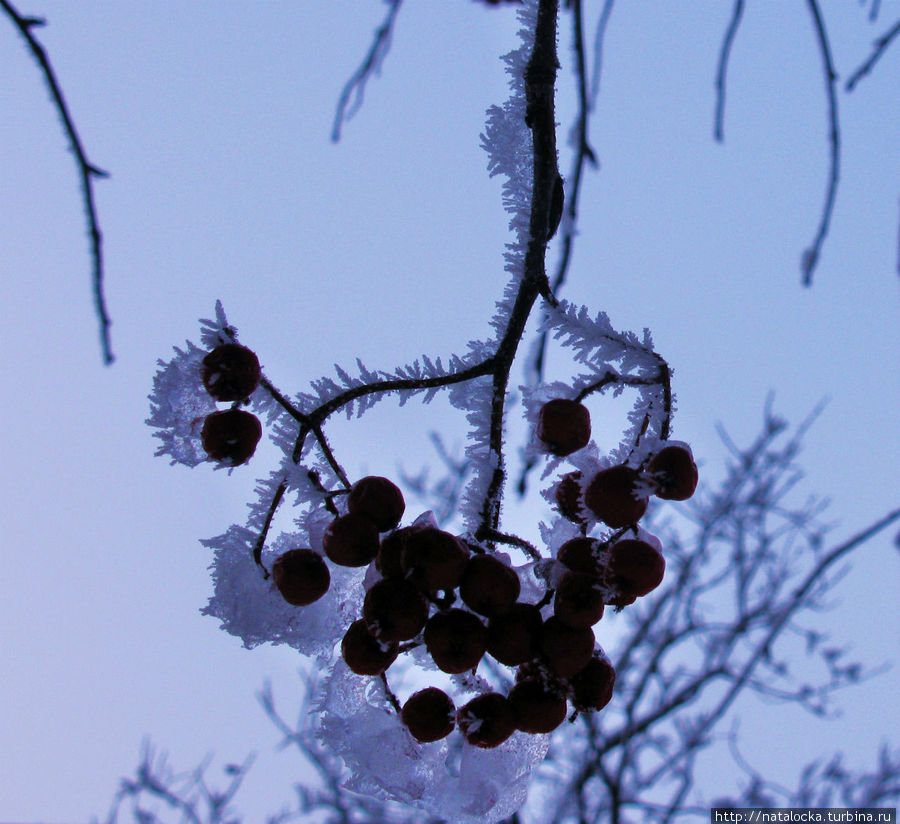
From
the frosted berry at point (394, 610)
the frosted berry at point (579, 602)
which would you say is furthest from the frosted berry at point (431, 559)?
the frosted berry at point (579, 602)

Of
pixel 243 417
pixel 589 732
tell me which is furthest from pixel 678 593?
pixel 243 417

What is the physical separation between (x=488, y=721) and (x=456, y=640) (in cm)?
18

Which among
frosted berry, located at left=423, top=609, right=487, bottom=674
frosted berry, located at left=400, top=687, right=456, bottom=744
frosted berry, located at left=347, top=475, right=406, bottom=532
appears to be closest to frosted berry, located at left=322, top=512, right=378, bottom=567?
frosted berry, located at left=347, top=475, right=406, bottom=532

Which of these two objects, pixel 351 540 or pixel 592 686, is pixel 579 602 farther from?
pixel 351 540

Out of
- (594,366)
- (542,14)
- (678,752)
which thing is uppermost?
(678,752)

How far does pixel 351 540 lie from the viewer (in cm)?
104

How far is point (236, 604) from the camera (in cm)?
113

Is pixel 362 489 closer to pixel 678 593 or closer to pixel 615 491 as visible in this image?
pixel 615 491

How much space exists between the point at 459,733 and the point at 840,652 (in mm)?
5859

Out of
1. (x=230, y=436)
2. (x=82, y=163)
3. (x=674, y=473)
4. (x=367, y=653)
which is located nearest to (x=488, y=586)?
(x=367, y=653)

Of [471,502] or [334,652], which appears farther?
[334,652]

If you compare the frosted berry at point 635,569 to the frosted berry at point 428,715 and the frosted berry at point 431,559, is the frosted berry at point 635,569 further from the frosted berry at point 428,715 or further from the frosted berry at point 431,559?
the frosted berry at point 428,715

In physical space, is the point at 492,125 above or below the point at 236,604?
above

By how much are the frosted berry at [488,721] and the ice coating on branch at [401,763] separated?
0.32 feet
